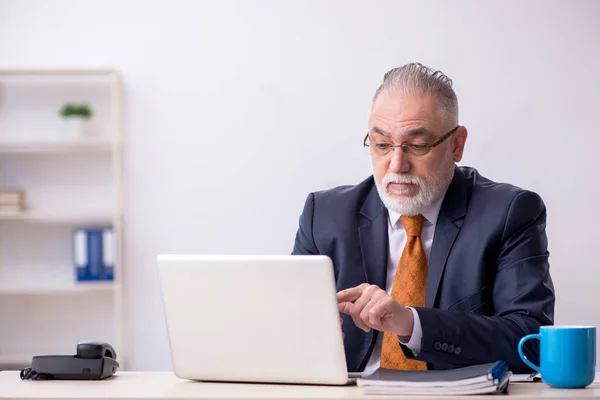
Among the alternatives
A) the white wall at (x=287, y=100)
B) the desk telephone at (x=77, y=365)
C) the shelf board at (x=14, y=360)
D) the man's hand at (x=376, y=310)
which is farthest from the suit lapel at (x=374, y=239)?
the shelf board at (x=14, y=360)

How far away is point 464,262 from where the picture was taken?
2.14 metres

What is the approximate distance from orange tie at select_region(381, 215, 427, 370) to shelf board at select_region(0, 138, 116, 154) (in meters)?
→ 2.46

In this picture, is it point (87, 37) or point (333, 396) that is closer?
point (333, 396)

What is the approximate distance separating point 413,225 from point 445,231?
90 millimetres

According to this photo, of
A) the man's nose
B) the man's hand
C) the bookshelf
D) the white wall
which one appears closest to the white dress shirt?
the man's nose

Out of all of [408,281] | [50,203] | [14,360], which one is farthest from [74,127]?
[408,281]

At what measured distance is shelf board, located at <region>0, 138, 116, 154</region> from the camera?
4.30 meters

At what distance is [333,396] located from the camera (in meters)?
1.44

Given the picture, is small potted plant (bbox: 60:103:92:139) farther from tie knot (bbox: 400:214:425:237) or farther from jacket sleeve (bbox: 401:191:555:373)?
jacket sleeve (bbox: 401:191:555:373)

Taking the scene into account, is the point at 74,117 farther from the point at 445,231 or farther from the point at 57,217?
the point at 445,231

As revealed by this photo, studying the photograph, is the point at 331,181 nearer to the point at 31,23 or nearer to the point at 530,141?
the point at 530,141

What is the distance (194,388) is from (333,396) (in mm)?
286

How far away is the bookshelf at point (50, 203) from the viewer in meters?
4.55

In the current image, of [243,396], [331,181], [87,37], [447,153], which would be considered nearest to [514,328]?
[447,153]
